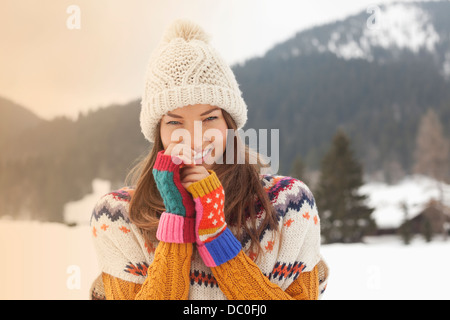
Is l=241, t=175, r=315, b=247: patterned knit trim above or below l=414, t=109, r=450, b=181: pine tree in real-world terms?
below

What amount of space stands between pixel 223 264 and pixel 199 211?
15 cm

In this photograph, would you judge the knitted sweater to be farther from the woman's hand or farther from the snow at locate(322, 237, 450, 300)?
the snow at locate(322, 237, 450, 300)

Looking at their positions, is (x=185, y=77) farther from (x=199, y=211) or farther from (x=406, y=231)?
(x=406, y=231)

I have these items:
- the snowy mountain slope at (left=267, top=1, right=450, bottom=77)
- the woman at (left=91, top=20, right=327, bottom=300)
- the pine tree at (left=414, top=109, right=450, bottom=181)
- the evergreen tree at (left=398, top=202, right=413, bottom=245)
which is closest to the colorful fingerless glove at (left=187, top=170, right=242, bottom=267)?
the woman at (left=91, top=20, right=327, bottom=300)

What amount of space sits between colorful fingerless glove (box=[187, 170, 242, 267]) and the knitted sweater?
33 millimetres

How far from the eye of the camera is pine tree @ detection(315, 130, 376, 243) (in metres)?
12.6

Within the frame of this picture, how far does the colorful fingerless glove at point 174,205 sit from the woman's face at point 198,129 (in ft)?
0.37

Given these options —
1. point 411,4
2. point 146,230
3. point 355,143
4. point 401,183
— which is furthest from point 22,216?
point 411,4

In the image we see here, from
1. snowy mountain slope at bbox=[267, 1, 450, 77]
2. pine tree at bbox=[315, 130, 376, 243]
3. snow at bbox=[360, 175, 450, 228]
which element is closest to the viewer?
pine tree at bbox=[315, 130, 376, 243]

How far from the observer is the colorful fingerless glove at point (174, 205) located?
0.87 meters

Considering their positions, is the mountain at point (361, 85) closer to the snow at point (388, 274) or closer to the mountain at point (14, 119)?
the snow at point (388, 274)

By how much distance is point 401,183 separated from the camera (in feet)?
53.9

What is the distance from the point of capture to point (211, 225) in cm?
87
